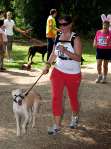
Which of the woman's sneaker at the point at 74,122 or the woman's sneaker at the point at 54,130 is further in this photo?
the woman's sneaker at the point at 74,122

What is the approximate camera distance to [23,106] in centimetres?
824

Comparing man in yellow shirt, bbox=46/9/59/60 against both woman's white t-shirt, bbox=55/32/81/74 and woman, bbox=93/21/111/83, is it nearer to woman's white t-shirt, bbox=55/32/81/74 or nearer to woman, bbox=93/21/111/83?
woman, bbox=93/21/111/83

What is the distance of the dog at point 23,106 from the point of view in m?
8.09

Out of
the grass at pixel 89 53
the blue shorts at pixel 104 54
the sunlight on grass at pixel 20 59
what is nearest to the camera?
the blue shorts at pixel 104 54

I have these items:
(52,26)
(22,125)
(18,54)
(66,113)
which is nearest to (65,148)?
(22,125)

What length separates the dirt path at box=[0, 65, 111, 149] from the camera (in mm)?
7996

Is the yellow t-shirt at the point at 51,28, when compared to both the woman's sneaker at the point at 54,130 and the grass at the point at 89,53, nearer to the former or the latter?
the grass at the point at 89,53

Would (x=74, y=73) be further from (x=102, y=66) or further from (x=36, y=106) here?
(x=102, y=66)

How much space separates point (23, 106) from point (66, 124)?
1.25m

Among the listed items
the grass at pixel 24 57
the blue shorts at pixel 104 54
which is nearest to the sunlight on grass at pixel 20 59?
the grass at pixel 24 57

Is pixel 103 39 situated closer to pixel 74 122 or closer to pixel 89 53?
pixel 74 122

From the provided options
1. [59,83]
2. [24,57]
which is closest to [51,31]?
[24,57]

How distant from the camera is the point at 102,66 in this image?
46.9 feet

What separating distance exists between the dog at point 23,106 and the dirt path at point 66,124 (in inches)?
7.2
